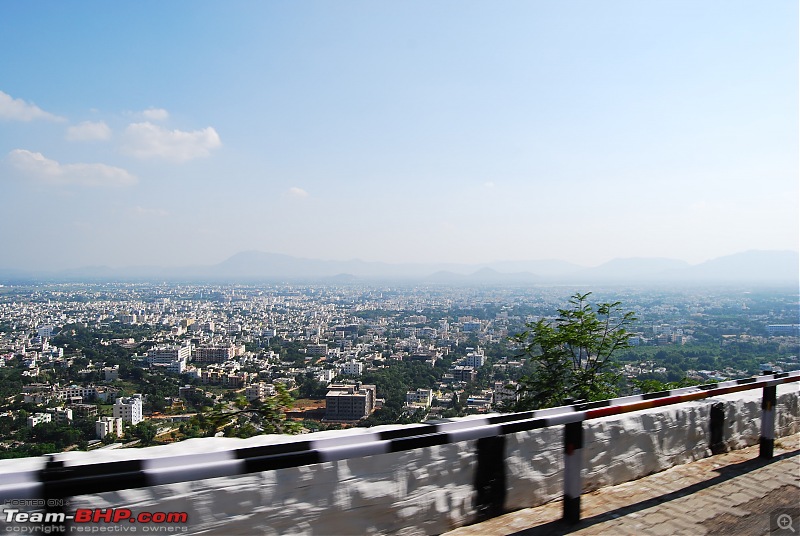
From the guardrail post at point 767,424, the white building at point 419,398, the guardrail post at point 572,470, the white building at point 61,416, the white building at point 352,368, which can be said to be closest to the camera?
the guardrail post at point 572,470

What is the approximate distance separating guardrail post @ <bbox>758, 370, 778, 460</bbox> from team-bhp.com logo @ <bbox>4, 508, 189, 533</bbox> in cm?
526

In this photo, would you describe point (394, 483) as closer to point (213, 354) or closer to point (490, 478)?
point (490, 478)

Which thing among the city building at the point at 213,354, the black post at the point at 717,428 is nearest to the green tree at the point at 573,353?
the black post at the point at 717,428

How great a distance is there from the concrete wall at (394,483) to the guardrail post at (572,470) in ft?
0.67

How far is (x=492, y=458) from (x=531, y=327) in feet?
28.6

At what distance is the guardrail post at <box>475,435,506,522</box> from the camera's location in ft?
11.1

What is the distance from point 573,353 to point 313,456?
9.58m

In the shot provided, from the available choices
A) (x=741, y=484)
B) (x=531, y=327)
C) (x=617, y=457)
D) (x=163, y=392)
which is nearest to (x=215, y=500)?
(x=617, y=457)

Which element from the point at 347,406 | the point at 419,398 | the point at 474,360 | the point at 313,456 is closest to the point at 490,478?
the point at 313,456

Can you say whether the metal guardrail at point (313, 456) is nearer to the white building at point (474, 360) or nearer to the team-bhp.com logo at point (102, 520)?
the team-bhp.com logo at point (102, 520)

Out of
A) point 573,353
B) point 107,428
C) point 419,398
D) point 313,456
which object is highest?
point 313,456

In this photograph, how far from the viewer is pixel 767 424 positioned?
5.05 metres

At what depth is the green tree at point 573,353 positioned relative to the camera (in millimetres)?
10102

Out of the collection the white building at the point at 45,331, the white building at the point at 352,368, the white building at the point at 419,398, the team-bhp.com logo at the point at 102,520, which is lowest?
the white building at the point at 45,331
